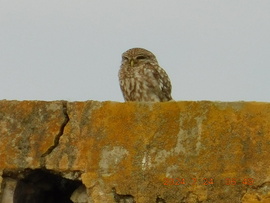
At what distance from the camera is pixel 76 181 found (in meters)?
5.65

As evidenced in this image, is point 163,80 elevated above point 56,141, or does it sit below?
above

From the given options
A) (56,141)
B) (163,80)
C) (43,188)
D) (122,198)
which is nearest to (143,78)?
(163,80)

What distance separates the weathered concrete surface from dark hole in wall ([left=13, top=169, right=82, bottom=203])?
0.21 m

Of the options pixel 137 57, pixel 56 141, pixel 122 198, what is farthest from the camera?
pixel 137 57

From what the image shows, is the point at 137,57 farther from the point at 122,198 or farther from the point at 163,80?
the point at 122,198

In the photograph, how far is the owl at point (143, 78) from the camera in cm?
796

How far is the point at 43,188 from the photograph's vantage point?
5.93m

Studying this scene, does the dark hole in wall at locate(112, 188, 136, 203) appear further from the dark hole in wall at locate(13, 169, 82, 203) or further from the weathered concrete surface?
the dark hole in wall at locate(13, 169, 82, 203)

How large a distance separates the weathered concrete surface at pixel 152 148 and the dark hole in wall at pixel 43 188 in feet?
0.68

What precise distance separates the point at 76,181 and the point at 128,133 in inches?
21.9

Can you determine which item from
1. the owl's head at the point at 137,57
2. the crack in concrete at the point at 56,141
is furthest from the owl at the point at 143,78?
the crack in concrete at the point at 56,141

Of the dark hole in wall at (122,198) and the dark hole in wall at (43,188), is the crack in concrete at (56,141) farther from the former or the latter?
the dark hole in wall at (122,198)

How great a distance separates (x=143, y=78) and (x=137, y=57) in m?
0.62

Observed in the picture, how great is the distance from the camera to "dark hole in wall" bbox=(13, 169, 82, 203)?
Result: 566 cm
